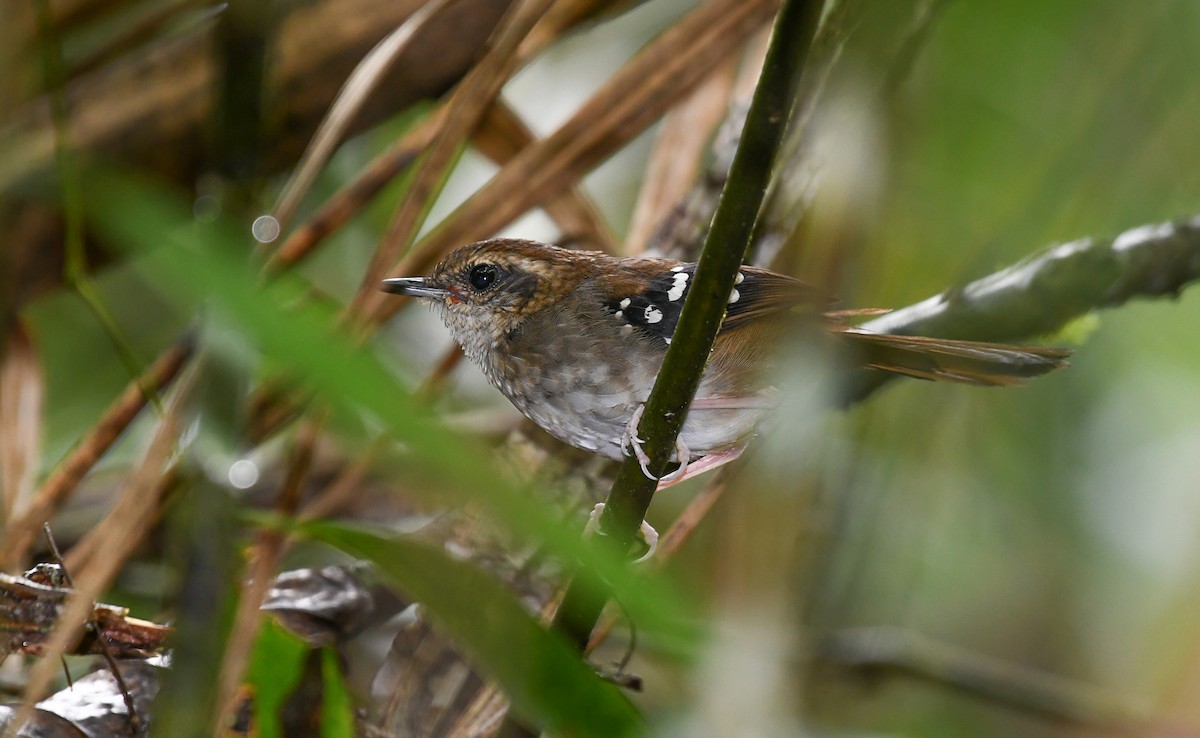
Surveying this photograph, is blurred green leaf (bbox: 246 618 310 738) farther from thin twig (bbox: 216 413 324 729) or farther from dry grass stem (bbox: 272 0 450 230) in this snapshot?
dry grass stem (bbox: 272 0 450 230)

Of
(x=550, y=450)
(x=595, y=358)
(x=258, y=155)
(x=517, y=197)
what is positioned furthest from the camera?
(x=550, y=450)

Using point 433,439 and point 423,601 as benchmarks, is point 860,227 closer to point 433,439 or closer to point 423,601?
point 423,601

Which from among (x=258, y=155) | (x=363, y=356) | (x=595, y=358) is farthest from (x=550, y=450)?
(x=363, y=356)

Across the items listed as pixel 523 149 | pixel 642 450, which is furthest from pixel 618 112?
pixel 642 450

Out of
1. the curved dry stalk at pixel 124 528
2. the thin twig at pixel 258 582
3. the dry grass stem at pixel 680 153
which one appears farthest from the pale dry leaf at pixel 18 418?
the dry grass stem at pixel 680 153

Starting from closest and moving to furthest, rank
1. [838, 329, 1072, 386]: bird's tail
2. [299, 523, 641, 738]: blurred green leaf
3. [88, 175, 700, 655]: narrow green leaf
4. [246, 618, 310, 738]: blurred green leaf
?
[88, 175, 700, 655]: narrow green leaf, [299, 523, 641, 738]: blurred green leaf, [246, 618, 310, 738]: blurred green leaf, [838, 329, 1072, 386]: bird's tail

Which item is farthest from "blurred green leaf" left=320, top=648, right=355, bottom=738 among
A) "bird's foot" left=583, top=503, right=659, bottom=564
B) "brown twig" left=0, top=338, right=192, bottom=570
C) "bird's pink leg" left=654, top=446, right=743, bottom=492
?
"bird's pink leg" left=654, top=446, right=743, bottom=492

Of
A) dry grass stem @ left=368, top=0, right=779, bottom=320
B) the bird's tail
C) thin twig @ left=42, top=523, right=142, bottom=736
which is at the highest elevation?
dry grass stem @ left=368, top=0, right=779, bottom=320
